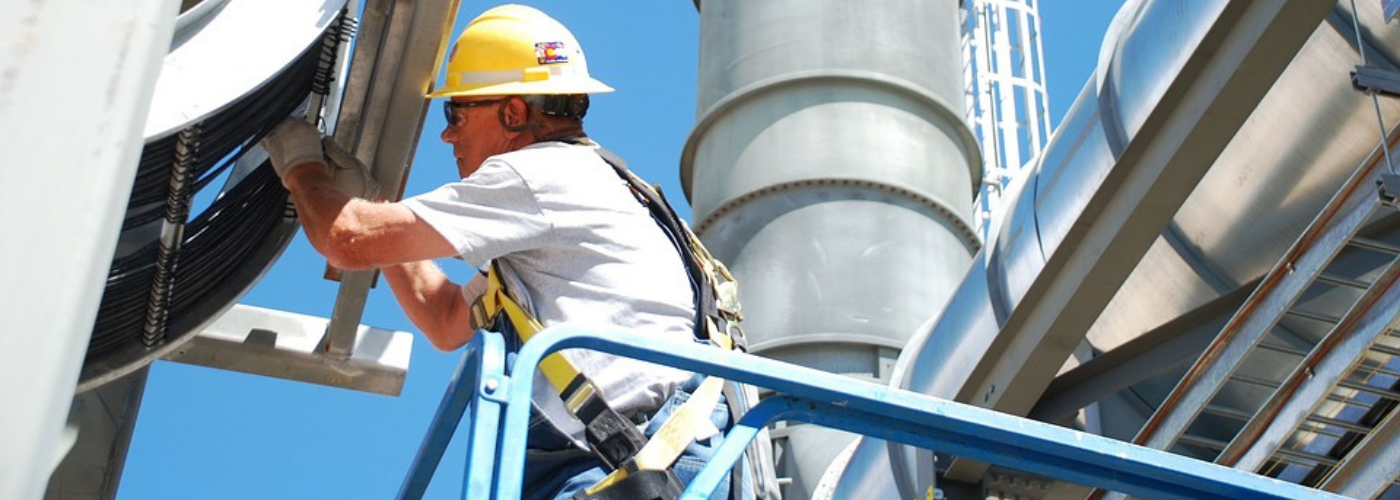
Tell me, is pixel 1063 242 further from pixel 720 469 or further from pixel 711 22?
pixel 711 22

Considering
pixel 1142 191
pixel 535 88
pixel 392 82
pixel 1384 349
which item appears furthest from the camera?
pixel 1142 191

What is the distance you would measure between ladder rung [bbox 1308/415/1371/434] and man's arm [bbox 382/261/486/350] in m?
2.69

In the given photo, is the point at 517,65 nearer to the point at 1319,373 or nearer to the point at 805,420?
the point at 805,420

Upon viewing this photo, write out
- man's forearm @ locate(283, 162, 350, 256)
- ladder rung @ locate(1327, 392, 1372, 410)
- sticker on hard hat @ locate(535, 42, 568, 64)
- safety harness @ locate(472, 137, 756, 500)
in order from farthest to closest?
ladder rung @ locate(1327, 392, 1372, 410) < sticker on hard hat @ locate(535, 42, 568, 64) < man's forearm @ locate(283, 162, 350, 256) < safety harness @ locate(472, 137, 756, 500)

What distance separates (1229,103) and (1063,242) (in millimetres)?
941

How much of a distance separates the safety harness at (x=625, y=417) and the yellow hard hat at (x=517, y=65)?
0.30m

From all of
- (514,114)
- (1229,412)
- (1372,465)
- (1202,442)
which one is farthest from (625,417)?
(1202,442)

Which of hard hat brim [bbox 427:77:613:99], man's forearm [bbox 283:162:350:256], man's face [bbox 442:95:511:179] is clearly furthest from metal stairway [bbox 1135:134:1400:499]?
man's forearm [bbox 283:162:350:256]

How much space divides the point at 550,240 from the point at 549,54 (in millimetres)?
714

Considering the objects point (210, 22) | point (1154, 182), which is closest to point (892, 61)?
point (1154, 182)

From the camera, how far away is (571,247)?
12.5ft

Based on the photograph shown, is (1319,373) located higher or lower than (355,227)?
higher

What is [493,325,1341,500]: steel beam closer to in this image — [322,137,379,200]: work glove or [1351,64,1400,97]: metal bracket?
[322,137,379,200]: work glove

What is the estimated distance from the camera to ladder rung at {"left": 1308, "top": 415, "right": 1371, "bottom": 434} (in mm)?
5395
